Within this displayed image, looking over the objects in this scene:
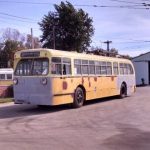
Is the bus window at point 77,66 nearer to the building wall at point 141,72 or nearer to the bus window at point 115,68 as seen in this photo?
the bus window at point 115,68

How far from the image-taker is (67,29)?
48844 mm

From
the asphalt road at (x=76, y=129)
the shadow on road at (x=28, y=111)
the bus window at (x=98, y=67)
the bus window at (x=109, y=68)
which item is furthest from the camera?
the bus window at (x=109, y=68)

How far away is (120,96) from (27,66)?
8.50 metres

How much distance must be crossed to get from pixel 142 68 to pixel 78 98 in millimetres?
36867

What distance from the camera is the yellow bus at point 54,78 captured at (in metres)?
18.1

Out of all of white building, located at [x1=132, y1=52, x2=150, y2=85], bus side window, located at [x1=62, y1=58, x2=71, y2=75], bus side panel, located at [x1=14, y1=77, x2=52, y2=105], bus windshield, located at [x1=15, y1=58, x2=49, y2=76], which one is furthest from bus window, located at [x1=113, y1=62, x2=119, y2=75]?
white building, located at [x1=132, y1=52, x2=150, y2=85]

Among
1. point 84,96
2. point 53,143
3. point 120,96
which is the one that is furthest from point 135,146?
point 120,96

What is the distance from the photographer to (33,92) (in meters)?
18.3

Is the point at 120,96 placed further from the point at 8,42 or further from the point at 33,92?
the point at 8,42

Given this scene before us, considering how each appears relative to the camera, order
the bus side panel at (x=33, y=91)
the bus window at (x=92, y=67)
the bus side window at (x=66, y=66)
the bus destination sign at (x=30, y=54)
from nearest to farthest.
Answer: the bus side panel at (x=33, y=91)
the bus destination sign at (x=30, y=54)
the bus side window at (x=66, y=66)
the bus window at (x=92, y=67)

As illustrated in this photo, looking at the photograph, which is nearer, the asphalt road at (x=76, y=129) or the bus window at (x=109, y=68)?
the asphalt road at (x=76, y=129)

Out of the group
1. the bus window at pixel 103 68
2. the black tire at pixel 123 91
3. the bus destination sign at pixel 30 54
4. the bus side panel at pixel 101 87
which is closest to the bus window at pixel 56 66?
the bus destination sign at pixel 30 54

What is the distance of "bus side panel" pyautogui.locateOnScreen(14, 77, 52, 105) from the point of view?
59.0 feet

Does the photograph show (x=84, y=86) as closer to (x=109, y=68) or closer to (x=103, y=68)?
(x=103, y=68)
